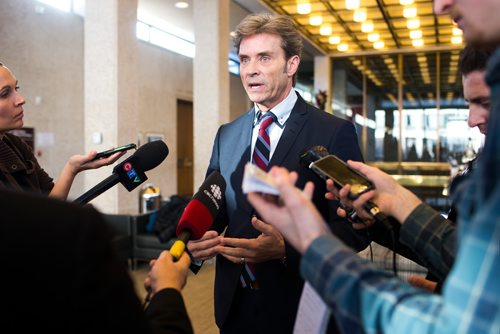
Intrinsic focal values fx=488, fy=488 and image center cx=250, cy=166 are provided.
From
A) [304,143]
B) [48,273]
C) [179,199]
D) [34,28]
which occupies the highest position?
[34,28]

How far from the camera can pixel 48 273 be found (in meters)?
0.61

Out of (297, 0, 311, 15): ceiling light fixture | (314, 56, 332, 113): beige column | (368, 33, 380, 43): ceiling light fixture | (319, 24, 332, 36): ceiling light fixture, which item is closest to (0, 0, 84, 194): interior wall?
(297, 0, 311, 15): ceiling light fixture

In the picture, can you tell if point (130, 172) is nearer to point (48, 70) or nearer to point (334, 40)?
point (48, 70)

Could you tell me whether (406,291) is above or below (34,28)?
below

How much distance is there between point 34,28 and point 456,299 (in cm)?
759

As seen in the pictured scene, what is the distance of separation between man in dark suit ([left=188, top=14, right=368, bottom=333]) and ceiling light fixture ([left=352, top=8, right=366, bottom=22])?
7.88 m

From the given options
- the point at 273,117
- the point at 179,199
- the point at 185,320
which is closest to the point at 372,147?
the point at 179,199

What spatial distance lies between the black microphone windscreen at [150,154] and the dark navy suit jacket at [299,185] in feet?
0.84

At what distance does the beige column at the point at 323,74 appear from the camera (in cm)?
1288

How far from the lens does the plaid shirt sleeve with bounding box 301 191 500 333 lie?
1.91ft

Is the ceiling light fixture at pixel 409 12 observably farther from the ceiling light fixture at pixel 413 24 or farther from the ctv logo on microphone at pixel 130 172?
the ctv logo on microphone at pixel 130 172

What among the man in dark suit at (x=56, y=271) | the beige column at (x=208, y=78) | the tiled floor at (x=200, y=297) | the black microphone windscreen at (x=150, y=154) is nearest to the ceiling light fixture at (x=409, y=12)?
the beige column at (x=208, y=78)

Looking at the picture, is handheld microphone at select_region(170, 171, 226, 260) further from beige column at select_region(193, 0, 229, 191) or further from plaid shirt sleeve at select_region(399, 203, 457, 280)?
beige column at select_region(193, 0, 229, 191)

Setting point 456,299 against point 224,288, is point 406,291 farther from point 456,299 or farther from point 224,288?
point 224,288
